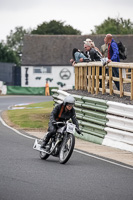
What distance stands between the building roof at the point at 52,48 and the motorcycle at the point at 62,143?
226 ft

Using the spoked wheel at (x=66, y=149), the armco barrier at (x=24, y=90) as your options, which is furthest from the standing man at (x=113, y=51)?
the armco barrier at (x=24, y=90)

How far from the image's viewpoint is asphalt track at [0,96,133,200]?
880 cm

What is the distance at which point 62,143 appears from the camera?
12.7 metres

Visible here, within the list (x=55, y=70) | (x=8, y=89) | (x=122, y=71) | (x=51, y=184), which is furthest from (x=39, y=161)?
(x=55, y=70)

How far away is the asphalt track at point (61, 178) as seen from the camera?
28.9 feet

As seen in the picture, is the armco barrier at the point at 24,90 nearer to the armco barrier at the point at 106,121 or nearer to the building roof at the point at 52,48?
the building roof at the point at 52,48

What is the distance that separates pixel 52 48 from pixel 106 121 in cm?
6814

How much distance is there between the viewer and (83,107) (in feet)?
62.5

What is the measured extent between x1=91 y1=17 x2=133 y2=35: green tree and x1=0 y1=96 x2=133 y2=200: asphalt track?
326 feet

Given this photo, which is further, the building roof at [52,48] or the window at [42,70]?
the window at [42,70]

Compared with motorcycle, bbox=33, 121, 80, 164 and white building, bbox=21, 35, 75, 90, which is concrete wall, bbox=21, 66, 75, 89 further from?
motorcycle, bbox=33, 121, 80, 164

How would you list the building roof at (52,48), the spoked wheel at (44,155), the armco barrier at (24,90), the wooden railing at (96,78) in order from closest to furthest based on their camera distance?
the spoked wheel at (44,155) → the wooden railing at (96,78) → the armco barrier at (24,90) → the building roof at (52,48)

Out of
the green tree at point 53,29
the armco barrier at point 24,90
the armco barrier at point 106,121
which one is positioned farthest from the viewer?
the green tree at point 53,29

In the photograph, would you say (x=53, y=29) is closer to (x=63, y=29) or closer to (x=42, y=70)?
(x=63, y=29)
